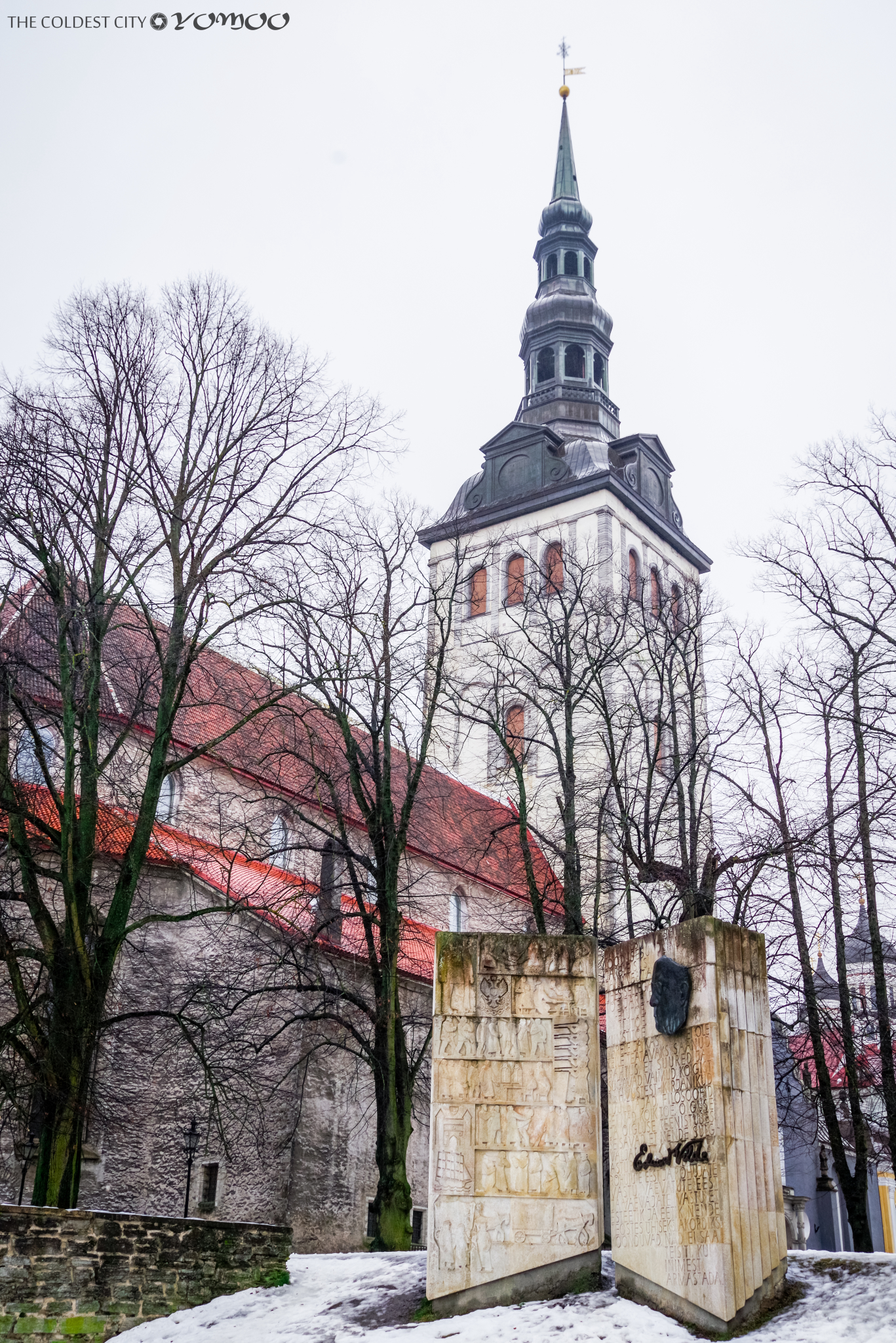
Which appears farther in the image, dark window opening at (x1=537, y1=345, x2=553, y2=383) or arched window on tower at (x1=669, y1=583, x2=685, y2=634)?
dark window opening at (x1=537, y1=345, x2=553, y2=383)

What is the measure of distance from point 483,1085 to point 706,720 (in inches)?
432

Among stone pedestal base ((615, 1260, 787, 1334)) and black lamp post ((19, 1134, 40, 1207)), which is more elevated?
black lamp post ((19, 1134, 40, 1207))

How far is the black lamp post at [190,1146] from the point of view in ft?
66.5

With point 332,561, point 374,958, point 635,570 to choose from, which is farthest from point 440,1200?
point 635,570

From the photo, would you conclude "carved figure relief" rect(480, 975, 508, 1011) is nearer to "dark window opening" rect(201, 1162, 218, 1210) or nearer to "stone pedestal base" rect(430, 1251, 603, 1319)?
"stone pedestal base" rect(430, 1251, 603, 1319)

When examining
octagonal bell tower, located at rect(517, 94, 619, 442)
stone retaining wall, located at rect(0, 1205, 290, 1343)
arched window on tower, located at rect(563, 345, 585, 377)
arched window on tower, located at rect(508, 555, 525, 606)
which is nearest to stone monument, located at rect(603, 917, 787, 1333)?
stone retaining wall, located at rect(0, 1205, 290, 1343)

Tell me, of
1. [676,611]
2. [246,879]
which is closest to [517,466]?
[676,611]

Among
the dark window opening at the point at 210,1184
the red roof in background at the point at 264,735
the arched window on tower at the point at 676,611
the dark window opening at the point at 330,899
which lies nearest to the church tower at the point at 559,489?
the red roof in background at the point at 264,735

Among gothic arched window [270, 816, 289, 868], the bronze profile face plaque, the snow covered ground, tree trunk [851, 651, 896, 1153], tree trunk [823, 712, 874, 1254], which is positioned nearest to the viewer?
the snow covered ground

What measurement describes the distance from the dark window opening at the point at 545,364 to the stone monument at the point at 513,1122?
118ft

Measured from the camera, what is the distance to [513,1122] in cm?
1195

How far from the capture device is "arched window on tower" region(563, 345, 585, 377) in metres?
46.3

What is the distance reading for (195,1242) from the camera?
13391mm
